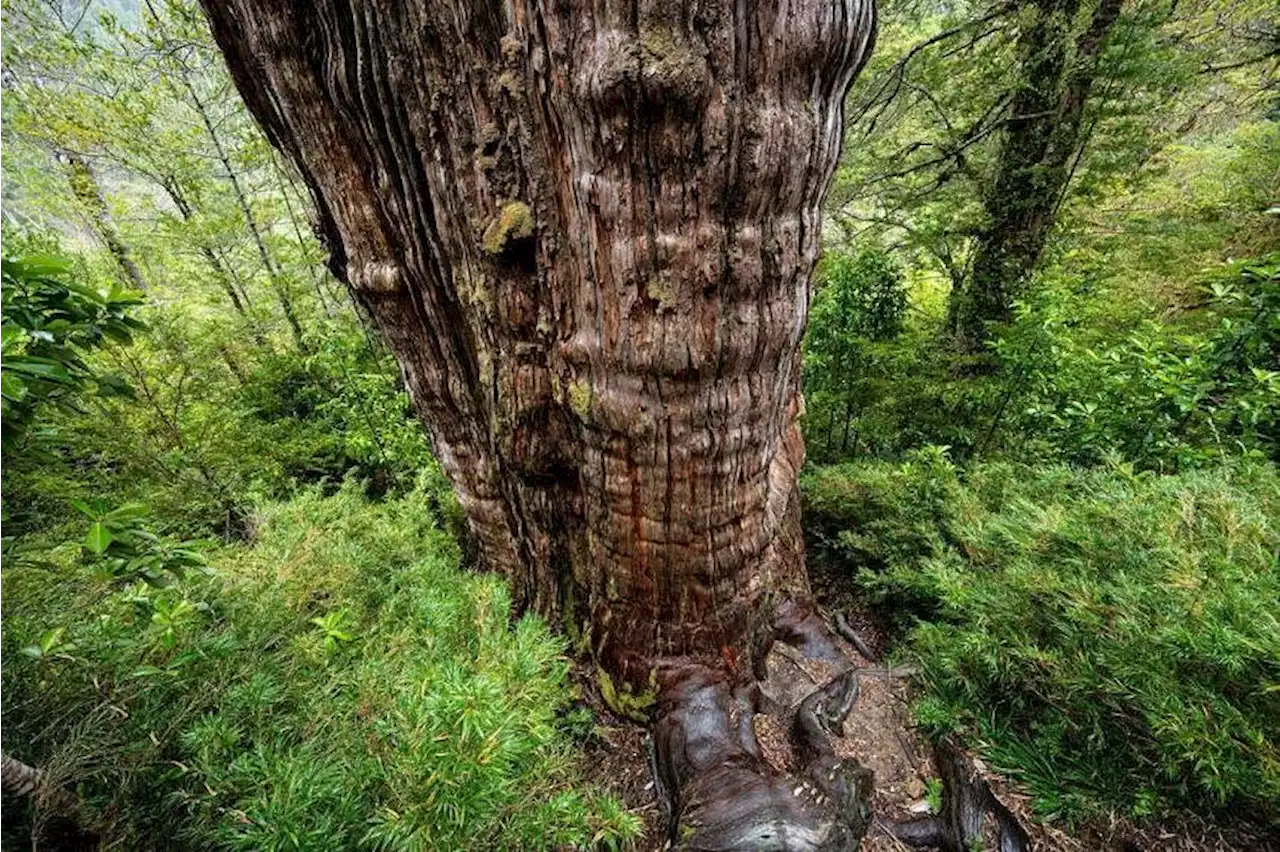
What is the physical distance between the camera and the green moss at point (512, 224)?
184 cm

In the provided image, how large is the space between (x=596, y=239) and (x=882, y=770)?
8.74 feet

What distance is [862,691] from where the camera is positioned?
281cm

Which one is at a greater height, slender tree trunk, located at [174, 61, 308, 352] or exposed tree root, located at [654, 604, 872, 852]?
slender tree trunk, located at [174, 61, 308, 352]

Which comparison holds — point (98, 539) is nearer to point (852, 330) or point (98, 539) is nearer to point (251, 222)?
point (852, 330)

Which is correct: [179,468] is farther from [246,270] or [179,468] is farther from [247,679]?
[246,270]

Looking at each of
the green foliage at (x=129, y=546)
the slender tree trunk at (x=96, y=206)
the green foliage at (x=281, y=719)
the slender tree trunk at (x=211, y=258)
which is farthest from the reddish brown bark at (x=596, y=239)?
the slender tree trunk at (x=96, y=206)

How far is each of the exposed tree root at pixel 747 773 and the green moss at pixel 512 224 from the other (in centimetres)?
200

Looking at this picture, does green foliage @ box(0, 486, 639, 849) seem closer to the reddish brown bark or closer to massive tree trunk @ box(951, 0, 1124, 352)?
the reddish brown bark

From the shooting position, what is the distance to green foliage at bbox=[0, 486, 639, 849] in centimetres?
120

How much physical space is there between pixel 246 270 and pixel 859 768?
994cm

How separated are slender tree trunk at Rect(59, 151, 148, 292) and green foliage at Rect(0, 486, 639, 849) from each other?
789 centimetres

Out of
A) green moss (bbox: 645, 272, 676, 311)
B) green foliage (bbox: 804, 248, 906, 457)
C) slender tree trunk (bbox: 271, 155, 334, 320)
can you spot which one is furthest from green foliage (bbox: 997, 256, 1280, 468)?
slender tree trunk (bbox: 271, 155, 334, 320)

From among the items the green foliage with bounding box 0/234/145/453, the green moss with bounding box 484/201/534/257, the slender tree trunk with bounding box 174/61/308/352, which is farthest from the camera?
the slender tree trunk with bounding box 174/61/308/352

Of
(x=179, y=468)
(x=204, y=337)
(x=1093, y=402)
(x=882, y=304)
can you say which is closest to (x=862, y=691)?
(x=1093, y=402)
